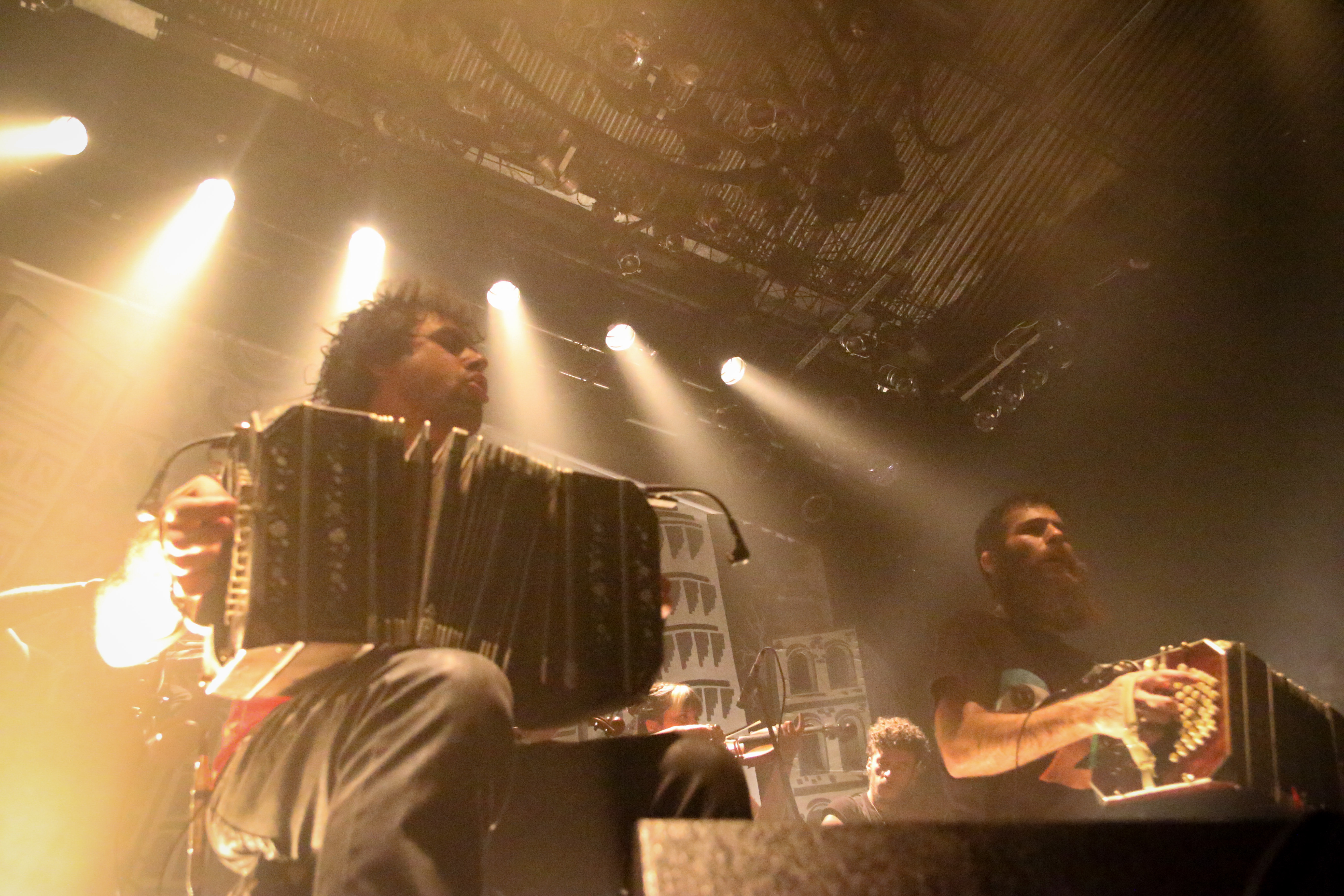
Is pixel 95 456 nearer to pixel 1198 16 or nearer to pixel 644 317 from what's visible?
pixel 644 317

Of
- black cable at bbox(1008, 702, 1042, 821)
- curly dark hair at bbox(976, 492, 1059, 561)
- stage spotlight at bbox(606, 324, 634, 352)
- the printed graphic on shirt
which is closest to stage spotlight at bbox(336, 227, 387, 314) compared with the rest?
stage spotlight at bbox(606, 324, 634, 352)

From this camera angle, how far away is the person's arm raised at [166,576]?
1496mm

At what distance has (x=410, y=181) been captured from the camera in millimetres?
4270

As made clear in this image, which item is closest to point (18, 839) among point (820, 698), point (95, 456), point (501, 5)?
point (95, 456)

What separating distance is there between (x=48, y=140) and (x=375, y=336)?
273 centimetres

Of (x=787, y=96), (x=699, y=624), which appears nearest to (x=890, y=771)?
(x=699, y=624)

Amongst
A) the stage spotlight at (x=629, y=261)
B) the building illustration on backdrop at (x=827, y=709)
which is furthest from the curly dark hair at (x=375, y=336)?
the building illustration on backdrop at (x=827, y=709)

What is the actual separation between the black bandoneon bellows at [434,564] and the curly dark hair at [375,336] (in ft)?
1.56

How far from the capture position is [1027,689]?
2.44 meters

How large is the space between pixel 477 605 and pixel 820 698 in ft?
15.5

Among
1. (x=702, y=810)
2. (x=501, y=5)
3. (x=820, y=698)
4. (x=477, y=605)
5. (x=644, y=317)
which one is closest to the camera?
(x=702, y=810)

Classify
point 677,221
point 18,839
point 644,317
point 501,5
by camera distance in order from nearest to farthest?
point 18,839 → point 501,5 → point 677,221 → point 644,317

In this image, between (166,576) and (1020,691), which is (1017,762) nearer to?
(1020,691)

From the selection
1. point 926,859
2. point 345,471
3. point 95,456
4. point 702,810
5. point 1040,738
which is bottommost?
point 926,859
